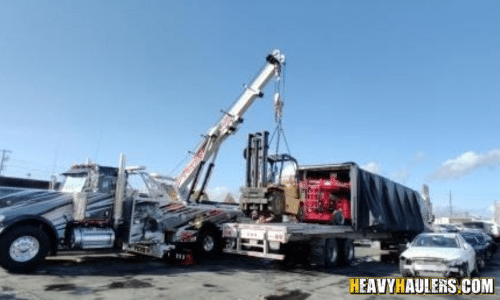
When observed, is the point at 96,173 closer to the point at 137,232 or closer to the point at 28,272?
the point at 137,232

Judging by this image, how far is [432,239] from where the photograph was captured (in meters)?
11.6

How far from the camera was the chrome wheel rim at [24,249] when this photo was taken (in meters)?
9.23

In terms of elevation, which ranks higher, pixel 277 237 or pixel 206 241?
pixel 277 237

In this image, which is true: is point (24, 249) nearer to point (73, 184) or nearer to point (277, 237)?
point (73, 184)

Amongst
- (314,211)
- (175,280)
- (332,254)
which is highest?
(314,211)

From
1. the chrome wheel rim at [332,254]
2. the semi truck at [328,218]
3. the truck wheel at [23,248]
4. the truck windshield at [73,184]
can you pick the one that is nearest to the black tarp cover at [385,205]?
the semi truck at [328,218]

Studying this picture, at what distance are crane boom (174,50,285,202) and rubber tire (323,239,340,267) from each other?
5911mm

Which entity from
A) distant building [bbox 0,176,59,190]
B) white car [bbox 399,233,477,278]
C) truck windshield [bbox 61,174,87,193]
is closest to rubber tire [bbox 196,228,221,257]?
truck windshield [bbox 61,174,87,193]

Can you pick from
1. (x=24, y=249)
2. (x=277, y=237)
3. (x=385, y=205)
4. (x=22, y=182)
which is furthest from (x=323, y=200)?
(x=22, y=182)

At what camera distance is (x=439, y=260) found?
32.6ft

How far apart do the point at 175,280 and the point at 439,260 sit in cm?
643

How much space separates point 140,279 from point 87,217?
8.50ft

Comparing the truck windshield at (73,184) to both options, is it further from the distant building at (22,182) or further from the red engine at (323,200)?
the distant building at (22,182)

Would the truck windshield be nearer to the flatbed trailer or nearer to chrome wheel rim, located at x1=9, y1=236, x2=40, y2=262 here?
chrome wheel rim, located at x1=9, y1=236, x2=40, y2=262
